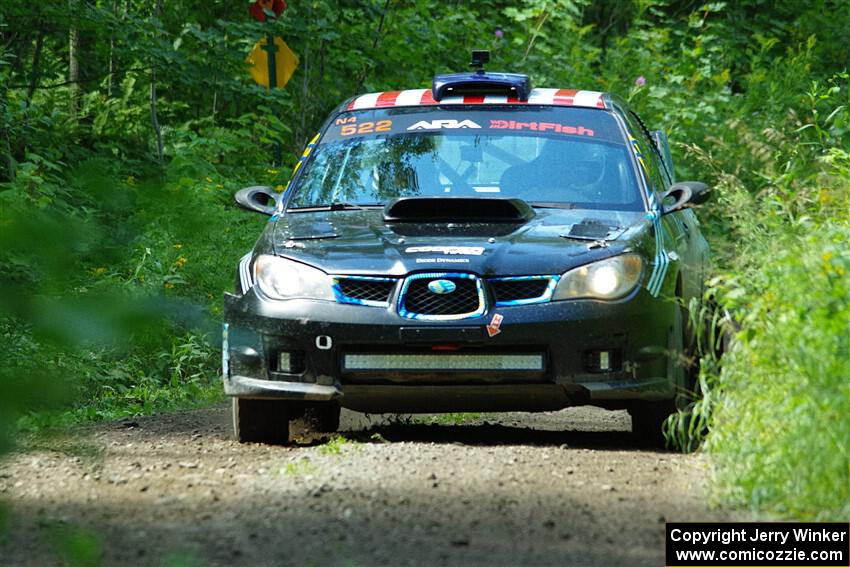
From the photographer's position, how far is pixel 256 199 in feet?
25.8

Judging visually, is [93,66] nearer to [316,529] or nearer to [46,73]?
[46,73]

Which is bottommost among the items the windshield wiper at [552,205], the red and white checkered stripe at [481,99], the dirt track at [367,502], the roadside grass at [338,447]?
the dirt track at [367,502]

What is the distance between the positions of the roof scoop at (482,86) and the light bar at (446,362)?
2293 mm

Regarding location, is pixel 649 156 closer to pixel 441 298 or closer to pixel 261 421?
pixel 441 298

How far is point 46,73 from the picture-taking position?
15.8 meters

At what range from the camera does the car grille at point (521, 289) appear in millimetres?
6484

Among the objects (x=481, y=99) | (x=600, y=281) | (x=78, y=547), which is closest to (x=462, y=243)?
(x=600, y=281)

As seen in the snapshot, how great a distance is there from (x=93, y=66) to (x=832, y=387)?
14.7m

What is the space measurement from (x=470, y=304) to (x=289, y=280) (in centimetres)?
85

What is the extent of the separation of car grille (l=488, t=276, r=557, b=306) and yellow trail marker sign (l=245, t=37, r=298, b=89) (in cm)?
1096

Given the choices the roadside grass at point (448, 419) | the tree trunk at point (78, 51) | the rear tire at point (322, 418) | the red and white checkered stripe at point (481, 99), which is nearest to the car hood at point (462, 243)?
the rear tire at point (322, 418)

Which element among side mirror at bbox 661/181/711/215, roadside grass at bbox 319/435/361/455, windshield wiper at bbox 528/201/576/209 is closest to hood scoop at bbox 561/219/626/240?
windshield wiper at bbox 528/201/576/209

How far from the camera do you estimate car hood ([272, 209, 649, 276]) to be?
6.53 metres

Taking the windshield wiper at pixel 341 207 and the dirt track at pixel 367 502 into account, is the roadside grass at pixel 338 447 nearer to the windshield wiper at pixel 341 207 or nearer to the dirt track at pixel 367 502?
→ the dirt track at pixel 367 502
